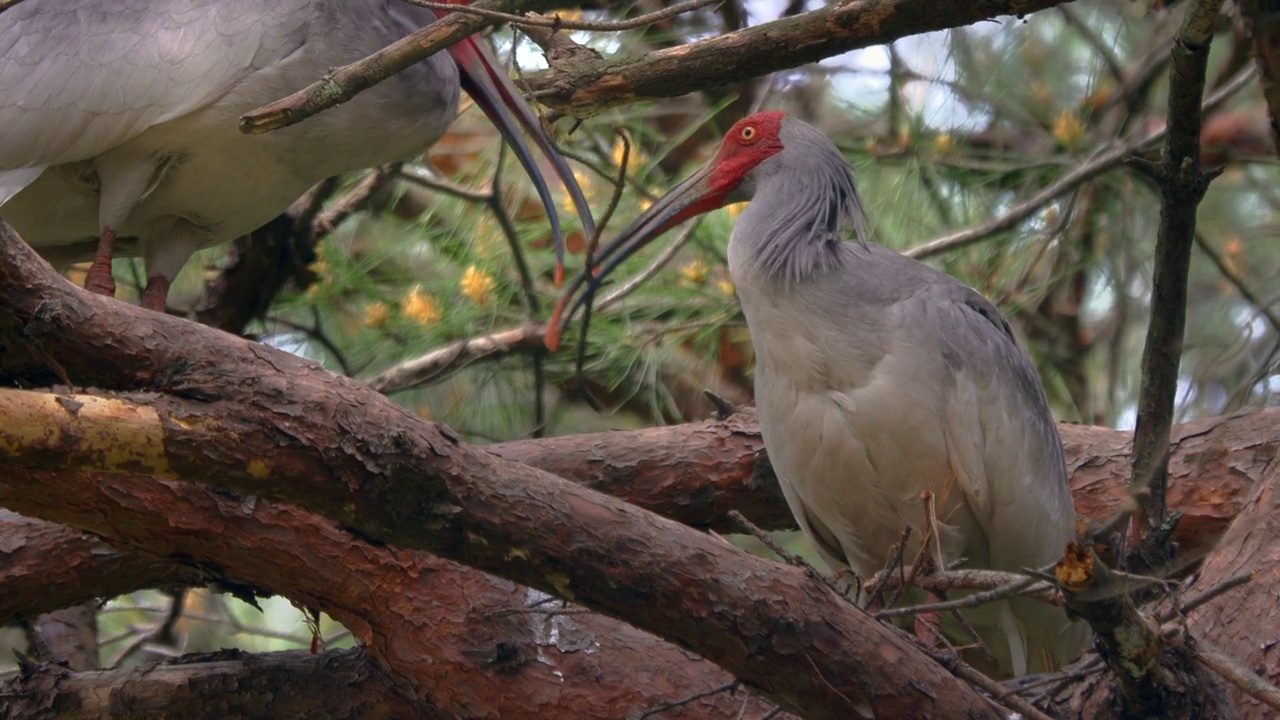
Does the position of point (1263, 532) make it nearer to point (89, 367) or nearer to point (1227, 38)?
point (89, 367)

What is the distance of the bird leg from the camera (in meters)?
3.49

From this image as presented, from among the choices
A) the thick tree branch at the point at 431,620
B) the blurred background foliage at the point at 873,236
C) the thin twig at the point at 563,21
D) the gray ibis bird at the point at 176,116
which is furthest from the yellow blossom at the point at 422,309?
the thin twig at the point at 563,21

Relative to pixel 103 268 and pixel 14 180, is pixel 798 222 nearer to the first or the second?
pixel 103 268

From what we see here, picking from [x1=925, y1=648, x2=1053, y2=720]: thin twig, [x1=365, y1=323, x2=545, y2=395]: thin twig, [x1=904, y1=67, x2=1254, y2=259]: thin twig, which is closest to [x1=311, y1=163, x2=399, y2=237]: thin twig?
[x1=365, y1=323, x2=545, y2=395]: thin twig

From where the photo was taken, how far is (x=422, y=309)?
14.3ft

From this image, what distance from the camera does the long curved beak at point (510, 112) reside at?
12.9 ft

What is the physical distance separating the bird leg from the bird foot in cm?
18

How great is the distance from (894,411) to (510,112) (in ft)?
5.25

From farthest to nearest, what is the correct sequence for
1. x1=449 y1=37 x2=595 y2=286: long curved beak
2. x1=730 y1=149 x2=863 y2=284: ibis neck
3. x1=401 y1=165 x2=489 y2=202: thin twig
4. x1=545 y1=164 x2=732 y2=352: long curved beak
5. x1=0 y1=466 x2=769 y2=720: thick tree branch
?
x1=401 y1=165 x2=489 y2=202: thin twig
x1=449 y1=37 x2=595 y2=286: long curved beak
x1=545 y1=164 x2=732 y2=352: long curved beak
x1=730 y1=149 x2=863 y2=284: ibis neck
x1=0 y1=466 x2=769 y2=720: thick tree branch

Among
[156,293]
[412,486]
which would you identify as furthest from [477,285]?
[412,486]

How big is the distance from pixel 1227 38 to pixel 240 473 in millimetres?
4896

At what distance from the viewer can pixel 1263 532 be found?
8.84 ft

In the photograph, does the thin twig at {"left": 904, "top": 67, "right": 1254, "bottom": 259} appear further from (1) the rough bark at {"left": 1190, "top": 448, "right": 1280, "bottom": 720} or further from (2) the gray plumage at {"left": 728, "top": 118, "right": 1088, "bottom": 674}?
(1) the rough bark at {"left": 1190, "top": 448, "right": 1280, "bottom": 720}

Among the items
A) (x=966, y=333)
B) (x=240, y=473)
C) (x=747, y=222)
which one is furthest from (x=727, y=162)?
(x=240, y=473)
